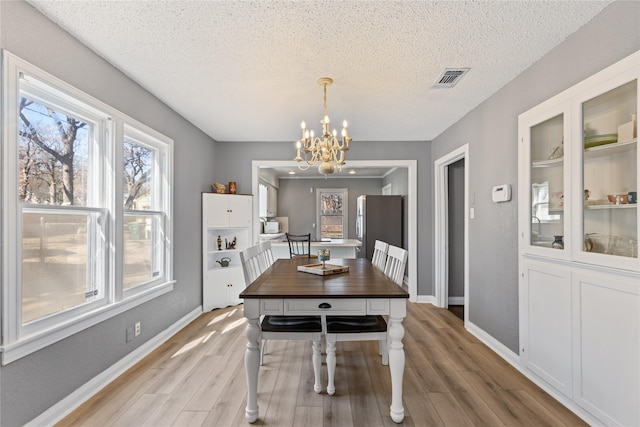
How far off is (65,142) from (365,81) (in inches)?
90.3

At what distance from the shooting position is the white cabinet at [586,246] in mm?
1653

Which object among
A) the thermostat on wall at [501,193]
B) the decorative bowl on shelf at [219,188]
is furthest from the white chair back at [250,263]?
the thermostat on wall at [501,193]

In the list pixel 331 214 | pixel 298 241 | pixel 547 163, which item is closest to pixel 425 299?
pixel 298 241

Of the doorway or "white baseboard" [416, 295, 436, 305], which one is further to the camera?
"white baseboard" [416, 295, 436, 305]

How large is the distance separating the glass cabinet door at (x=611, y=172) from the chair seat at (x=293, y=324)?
5.76 feet

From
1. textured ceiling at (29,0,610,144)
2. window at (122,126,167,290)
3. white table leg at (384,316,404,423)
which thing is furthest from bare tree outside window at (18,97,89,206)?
white table leg at (384,316,404,423)

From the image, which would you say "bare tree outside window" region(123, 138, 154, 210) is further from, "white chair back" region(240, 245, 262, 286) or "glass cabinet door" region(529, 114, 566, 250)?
"glass cabinet door" region(529, 114, 566, 250)

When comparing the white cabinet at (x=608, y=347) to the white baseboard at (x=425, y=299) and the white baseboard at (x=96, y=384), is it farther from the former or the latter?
the white baseboard at (x=96, y=384)

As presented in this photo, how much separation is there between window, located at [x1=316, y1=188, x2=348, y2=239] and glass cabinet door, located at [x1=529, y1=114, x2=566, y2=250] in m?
6.18

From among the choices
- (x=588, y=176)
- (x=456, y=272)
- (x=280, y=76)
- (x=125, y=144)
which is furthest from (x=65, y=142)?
(x=456, y=272)

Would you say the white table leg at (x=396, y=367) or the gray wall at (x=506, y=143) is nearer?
the gray wall at (x=506, y=143)

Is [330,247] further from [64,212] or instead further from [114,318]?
[64,212]

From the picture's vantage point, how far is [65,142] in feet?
6.91

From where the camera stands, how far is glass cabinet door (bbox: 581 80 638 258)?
5.43 feet
